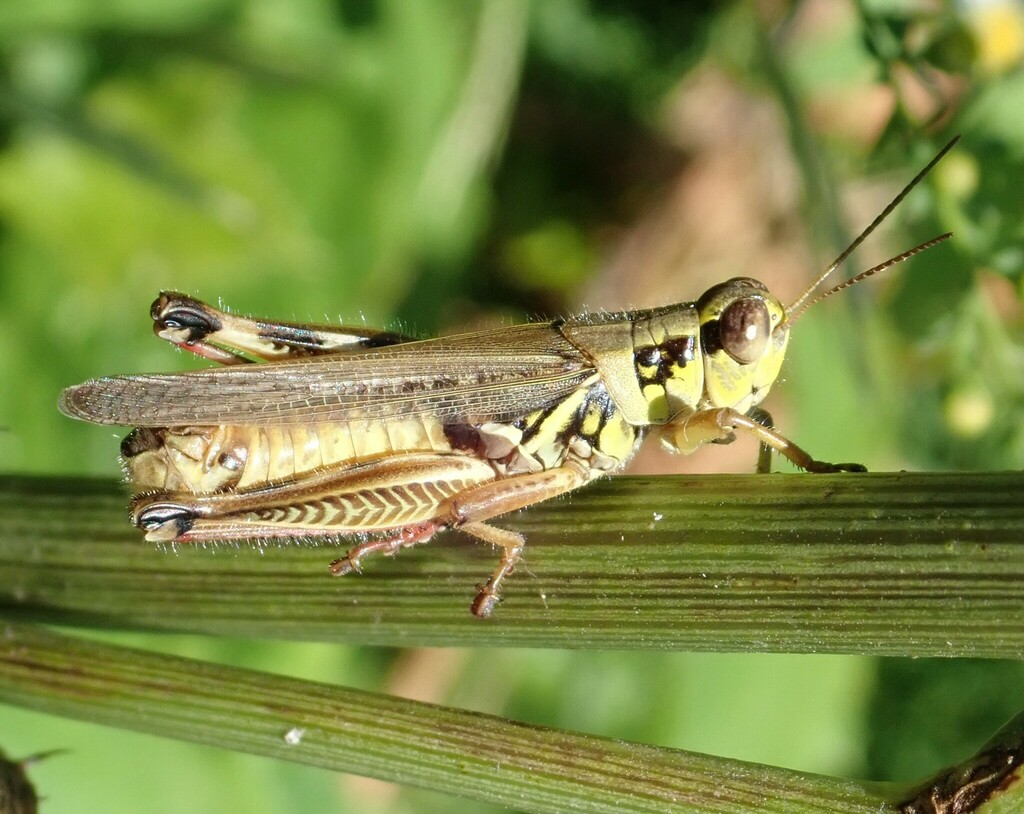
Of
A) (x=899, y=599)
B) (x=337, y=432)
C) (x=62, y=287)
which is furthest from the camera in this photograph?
(x=62, y=287)

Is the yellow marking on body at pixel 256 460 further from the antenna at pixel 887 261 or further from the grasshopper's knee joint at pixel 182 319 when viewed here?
the antenna at pixel 887 261

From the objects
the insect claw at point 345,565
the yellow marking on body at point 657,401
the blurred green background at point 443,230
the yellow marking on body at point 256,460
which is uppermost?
the blurred green background at point 443,230

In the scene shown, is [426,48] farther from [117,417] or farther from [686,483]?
[686,483]

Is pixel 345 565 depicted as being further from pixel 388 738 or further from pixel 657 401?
pixel 657 401

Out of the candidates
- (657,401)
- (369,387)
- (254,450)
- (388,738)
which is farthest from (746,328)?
(388,738)

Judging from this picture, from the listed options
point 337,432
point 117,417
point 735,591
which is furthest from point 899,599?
point 117,417

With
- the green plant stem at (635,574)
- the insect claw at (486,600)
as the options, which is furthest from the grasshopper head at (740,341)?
the insect claw at (486,600)
